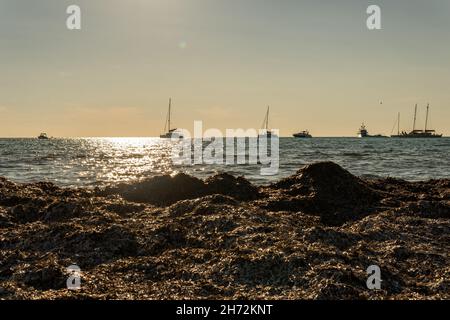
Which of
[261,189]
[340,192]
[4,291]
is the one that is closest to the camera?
[4,291]

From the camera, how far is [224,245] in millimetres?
8906

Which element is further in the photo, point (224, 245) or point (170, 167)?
point (170, 167)

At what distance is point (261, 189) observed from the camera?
15.6 metres

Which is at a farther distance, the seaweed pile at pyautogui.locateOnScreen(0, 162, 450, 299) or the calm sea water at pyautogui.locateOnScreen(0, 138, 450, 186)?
the calm sea water at pyautogui.locateOnScreen(0, 138, 450, 186)

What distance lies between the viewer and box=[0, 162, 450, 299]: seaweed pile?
709 centimetres

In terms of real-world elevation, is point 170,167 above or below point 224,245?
below

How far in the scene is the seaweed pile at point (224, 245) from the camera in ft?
23.3

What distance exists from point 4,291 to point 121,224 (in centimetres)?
369

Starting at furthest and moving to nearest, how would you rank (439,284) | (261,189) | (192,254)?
(261,189)
(192,254)
(439,284)

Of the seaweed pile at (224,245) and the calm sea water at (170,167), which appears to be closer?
the seaweed pile at (224,245)
